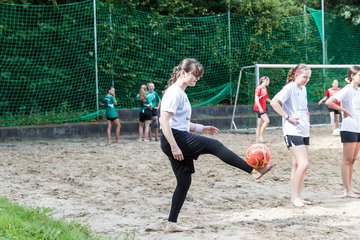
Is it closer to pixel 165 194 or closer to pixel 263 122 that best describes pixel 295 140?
pixel 165 194

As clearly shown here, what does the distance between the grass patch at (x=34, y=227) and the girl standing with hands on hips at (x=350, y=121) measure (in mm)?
3932

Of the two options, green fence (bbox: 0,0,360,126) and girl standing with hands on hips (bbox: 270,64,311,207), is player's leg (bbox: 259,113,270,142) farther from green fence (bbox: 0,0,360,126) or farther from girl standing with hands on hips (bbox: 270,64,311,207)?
girl standing with hands on hips (bbox: 270,64,311,207)

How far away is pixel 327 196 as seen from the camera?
328 inches

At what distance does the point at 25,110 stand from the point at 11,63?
1320mm

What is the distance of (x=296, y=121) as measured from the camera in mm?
7445

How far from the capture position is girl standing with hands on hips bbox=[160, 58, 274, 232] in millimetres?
5953

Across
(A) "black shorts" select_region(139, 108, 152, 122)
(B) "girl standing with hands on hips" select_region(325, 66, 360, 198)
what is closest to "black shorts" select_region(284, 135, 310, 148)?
(B) "girl standing with hands on hips" select_region(325, 66, 360, 198)

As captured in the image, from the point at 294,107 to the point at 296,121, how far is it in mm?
243

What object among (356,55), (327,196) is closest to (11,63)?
(327,196)

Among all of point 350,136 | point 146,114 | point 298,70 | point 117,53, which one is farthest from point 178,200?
point 117,53

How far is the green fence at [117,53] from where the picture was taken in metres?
16.8

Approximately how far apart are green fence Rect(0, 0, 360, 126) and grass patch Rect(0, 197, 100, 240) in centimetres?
1074

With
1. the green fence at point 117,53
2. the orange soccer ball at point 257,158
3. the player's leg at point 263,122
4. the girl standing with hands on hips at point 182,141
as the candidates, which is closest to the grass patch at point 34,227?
the girl standing with hands on hips at point 182,141

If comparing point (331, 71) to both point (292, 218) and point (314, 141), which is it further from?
point (292, 218)
